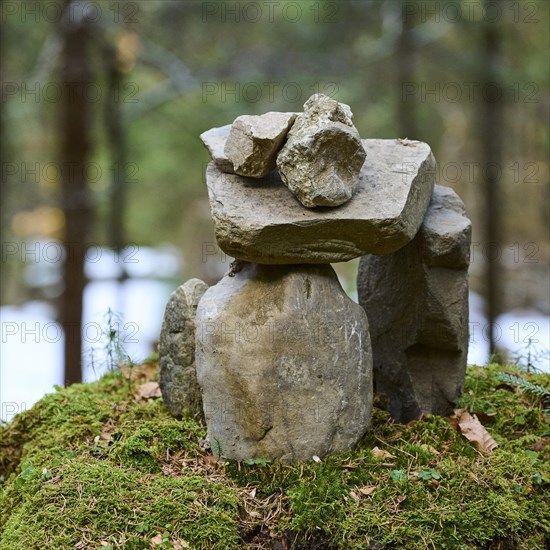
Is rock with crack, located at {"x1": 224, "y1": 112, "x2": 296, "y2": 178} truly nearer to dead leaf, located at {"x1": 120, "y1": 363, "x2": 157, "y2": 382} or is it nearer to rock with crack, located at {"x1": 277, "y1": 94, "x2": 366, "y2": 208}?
rock with crack, located at {"x1": 277, "y1": 94, "x2": 366, "y2": 208}

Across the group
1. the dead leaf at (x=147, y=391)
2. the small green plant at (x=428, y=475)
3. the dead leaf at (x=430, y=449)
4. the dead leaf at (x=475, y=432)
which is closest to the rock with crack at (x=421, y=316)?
the dead leaf at (x=475, y=432)

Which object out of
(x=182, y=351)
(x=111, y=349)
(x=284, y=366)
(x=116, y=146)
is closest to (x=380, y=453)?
(x=284, y=366)

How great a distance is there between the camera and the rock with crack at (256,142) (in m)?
3.76

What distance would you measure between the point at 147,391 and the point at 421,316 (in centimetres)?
193

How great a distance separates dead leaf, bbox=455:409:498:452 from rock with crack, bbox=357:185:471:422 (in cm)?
15

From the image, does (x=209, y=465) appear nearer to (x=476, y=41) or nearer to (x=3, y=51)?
(x=3, y=51)

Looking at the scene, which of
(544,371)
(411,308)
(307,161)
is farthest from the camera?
(544,371)

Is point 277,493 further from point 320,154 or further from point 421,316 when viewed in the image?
point 320,154

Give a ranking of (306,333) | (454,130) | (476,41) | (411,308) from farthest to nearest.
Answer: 1. (454,130)
2. (476,41)
3. (411,308)
4. (306,333)

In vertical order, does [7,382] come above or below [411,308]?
below

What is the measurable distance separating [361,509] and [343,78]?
6221mm

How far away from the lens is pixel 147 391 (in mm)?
5168

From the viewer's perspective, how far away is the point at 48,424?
15.7 ft

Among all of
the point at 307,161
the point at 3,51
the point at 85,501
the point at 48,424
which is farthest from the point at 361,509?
the point at 3,51
